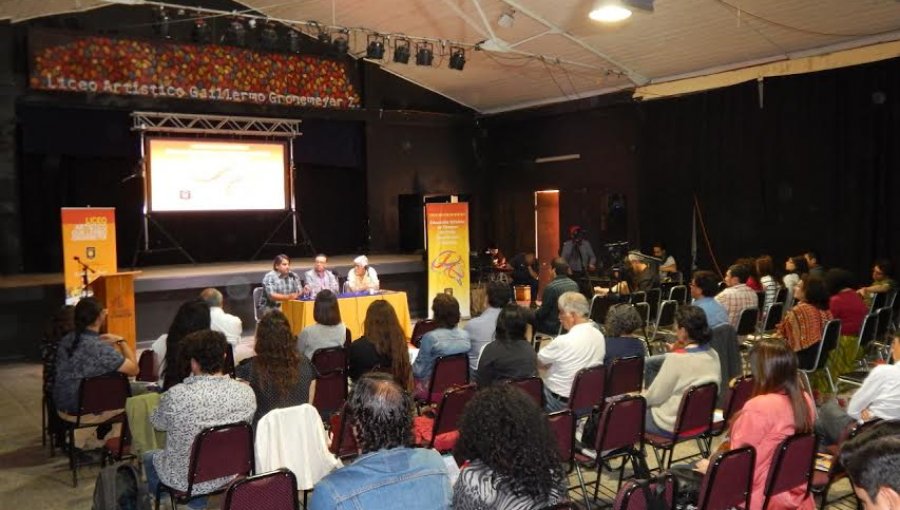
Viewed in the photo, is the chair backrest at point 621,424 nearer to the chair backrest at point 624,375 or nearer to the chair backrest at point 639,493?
the chair backrest at point 624,375

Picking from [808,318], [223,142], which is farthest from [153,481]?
[223,142]

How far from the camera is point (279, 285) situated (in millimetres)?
9078

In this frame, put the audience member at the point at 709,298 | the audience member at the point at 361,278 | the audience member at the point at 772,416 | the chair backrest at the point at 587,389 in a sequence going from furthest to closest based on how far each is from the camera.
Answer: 1. the audience member at the point at 361,278
2. the audience member at the point at 709,298
3. the chair backrest at the point at 587,389
4. the audience member at the point at 772,416

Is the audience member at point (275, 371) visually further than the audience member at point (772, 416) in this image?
Yes

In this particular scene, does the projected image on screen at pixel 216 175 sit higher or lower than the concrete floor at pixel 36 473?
higher

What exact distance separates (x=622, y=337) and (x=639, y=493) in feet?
8.51

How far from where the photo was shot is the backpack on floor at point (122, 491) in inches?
104

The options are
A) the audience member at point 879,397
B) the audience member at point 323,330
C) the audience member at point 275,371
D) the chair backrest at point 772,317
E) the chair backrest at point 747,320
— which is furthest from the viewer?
the chair backrest at point 772,317

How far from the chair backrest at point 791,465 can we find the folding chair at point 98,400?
372cm

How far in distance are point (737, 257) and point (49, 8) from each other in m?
10.5

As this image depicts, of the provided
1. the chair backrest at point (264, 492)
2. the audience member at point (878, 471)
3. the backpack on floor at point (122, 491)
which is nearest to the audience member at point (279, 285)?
the backpack on floor at point (122, 491)

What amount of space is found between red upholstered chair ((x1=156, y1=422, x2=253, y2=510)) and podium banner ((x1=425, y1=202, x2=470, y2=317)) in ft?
25.3

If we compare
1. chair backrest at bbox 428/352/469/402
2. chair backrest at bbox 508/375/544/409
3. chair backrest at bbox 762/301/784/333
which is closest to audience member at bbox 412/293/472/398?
chair backrest at bbox 428/352/469/402

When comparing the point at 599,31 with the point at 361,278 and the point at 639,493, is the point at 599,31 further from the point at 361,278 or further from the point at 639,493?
the point at 639,493
